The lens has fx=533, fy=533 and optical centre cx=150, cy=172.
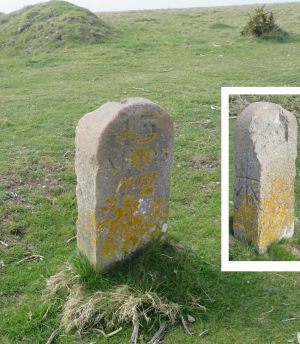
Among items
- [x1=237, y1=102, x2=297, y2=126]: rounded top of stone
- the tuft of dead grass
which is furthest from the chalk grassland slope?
the tuft of dead grass

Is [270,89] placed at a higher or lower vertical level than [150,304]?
higher

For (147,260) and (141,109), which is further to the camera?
(147,260)

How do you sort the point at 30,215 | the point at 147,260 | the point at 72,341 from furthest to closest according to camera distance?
the point at 30,215 → the point at 147,260 → the point at 72,341

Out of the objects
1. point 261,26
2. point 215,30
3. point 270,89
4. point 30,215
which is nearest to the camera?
point 270,89

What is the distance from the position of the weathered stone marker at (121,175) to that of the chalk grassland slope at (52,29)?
15078mm

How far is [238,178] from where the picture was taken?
586 centimetres

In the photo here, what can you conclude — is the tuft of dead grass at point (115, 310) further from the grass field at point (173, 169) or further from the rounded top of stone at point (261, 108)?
the rounded top of stone at point (261, 108)

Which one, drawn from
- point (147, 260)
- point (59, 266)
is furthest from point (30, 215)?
Result: point (147, 260)

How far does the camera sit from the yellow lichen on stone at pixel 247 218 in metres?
5.76

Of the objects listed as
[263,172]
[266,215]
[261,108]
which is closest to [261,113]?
[261,108]

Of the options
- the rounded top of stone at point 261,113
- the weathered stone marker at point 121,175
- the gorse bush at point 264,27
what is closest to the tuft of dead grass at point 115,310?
the weathered stone marker at point 121,175

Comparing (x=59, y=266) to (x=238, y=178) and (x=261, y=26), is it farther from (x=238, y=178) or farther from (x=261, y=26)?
(x=261, y=26)

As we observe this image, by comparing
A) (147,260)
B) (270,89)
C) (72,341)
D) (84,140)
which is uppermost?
(270,89)

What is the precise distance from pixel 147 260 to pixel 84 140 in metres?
1.29
